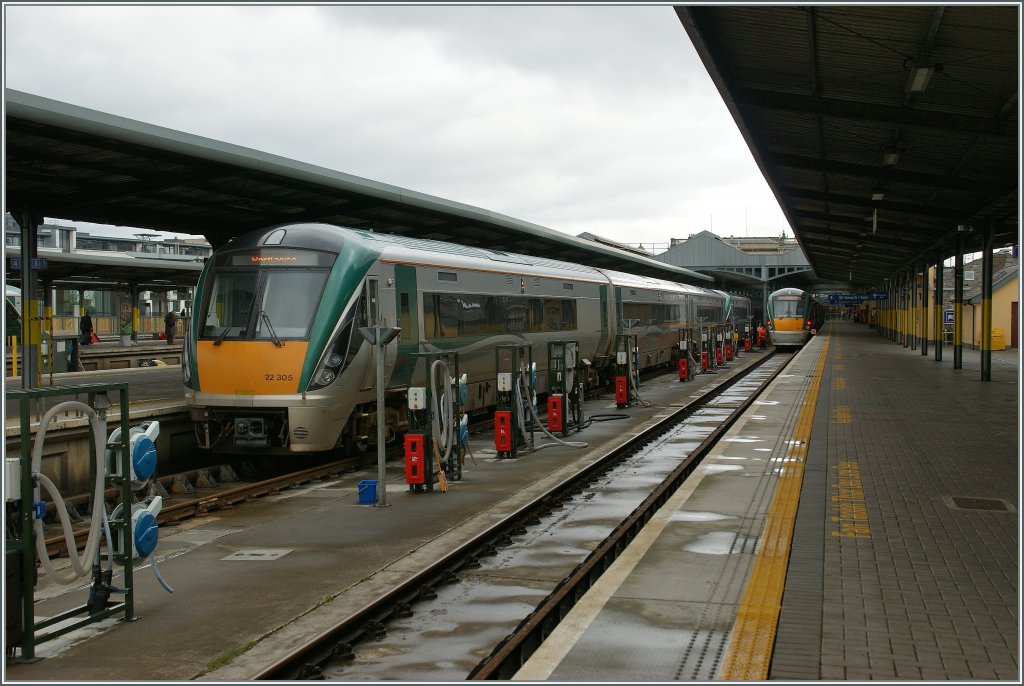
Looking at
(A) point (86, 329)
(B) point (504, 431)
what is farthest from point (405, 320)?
(A) point (86, 329)

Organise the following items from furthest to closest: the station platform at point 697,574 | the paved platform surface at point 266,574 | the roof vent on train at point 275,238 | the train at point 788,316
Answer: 1. the train at point 788,316
2. the roof vent on train at point 275,238
3. the paved platform surface at point 266,574
4. the station platform at point 697,574

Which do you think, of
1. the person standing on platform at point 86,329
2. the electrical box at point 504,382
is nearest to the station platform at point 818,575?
the electrical box at point 504,382

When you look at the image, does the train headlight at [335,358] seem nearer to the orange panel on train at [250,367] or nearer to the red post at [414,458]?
the orange panel on train at [250,367]

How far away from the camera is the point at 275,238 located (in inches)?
499

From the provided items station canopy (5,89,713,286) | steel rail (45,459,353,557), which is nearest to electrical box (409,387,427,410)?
steel rail (45,459,353,557)

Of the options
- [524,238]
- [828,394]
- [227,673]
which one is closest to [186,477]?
[227,673]

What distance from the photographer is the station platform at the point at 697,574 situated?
5527 millimetres

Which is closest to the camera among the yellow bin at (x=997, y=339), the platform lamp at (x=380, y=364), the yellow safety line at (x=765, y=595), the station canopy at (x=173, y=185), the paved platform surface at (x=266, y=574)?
the yellow safety line at (x=765, y=595)

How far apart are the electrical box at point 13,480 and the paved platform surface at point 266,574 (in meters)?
1.05

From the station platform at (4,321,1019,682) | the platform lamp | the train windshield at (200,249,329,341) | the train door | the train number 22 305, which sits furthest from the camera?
the train door

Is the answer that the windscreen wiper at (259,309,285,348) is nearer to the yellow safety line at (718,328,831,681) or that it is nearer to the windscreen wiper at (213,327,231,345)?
the windscreen wiper at (213,327,231,345)

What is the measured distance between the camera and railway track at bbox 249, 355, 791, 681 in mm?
5812

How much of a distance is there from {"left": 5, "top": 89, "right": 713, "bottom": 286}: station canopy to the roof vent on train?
3.81 ft

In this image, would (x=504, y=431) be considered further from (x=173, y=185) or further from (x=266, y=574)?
(x=266, y=574)
